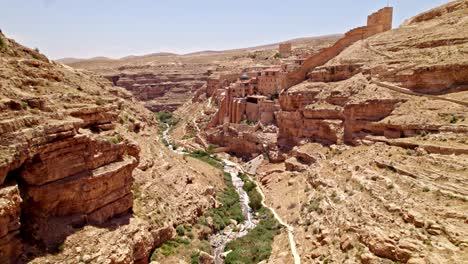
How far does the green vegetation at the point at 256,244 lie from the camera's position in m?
20.0

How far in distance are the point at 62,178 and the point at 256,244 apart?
1166 cm

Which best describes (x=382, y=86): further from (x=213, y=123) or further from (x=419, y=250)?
(x=213, y=123)

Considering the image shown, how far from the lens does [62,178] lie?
14.7 metres

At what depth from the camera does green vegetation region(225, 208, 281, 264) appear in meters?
20.0

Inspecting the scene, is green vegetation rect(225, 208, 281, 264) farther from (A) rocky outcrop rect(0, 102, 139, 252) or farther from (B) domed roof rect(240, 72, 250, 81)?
(B) domed roof rect(240, 72, 250, 81)

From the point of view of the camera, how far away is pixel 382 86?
27219mm

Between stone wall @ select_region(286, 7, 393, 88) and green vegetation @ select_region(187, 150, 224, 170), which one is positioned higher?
stone wall @ select_region(286, 7, 393, 88)

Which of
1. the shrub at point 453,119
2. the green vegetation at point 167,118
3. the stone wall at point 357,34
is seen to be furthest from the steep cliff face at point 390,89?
the green vegetation at point 167,118

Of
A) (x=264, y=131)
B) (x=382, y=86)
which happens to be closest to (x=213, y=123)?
(x=264, y=131)

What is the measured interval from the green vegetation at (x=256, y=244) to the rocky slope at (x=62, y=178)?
395 cm

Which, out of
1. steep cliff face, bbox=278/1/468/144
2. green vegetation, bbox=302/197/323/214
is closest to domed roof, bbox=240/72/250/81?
steep cliff face, bbox=278/1/468/144

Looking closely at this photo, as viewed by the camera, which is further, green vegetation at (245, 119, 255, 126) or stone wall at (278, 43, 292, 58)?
stone wall at (278, 43, 292, 58)

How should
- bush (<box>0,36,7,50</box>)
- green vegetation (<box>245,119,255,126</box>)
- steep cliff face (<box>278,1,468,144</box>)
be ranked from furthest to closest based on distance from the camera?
green vegetation (<box>245,119,255,126</box>)
steep cliff face (<box>278,1,468,144</box>)
bush (<box>0,36,7,50</box>)

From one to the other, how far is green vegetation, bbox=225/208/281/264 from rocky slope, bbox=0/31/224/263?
3.95m
